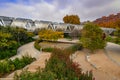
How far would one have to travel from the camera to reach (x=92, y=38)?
1583 inches

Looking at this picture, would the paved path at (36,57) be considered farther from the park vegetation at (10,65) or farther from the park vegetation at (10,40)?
the park vegetation at (10,40)

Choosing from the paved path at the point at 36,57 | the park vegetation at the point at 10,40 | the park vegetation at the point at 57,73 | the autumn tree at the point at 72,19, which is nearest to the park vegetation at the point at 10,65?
the paved path at the point at 36,57

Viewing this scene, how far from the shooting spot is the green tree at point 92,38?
3981 cm

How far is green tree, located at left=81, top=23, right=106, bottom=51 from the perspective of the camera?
131ft

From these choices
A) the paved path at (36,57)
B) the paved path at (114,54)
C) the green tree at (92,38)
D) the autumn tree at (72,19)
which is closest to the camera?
the paved path at (36,57)

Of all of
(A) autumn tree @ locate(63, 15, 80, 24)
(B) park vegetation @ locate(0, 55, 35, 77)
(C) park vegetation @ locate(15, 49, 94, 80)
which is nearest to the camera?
(C) park vegetation @ locate(15, 49, 94, 80)

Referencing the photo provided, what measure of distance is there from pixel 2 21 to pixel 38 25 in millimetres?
10545

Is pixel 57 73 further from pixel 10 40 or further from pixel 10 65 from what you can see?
pixel 10 40

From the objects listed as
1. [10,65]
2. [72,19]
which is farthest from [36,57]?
[72,19]

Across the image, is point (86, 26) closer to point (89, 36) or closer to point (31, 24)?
point (89, 36)

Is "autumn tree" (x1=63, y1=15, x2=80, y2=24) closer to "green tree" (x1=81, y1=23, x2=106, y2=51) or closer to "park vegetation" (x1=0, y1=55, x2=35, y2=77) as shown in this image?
"green tree" (x1=81, y1=23, x2=106, y2=51)

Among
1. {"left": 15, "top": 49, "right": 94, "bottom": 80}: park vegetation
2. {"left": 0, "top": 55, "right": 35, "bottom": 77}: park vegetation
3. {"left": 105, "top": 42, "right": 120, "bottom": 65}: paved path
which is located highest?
{"left": 15, "top": 49, "right": 94, "bottom": 80}: park vegetation

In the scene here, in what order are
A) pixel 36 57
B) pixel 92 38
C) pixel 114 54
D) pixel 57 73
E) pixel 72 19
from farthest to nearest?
1. pixel 72 19
2. pixel 92 38
3. pixel 114 54
4. pixel 36 57
5. pixel 57 73

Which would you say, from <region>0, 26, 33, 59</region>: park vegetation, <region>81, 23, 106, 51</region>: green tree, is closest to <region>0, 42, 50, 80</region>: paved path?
<region>0, 26, 33, 59</region>: park vegetation
